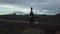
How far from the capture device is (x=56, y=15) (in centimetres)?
1472

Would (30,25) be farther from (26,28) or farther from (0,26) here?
(0,26)

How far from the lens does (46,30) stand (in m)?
6.68

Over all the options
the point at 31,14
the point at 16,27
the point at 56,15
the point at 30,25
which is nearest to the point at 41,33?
the point at 30,25

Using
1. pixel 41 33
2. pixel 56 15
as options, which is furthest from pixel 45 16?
pixel 41 33

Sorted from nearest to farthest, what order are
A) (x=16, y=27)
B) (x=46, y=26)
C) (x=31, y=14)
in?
(x=46, y=26) → (x=16, y=27) → (x=31, y=14)

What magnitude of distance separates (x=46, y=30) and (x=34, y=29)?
0.54 m

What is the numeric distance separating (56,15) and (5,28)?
833 centimetres

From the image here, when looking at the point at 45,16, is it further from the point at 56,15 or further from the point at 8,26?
the point at 8,26

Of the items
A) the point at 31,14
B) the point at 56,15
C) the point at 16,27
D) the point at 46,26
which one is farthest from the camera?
the point at 56,15

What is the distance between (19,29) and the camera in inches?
278

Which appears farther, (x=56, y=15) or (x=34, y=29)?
(x=56, y=15)

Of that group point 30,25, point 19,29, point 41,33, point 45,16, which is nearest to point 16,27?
point 19,29

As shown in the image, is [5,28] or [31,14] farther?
[31,14]

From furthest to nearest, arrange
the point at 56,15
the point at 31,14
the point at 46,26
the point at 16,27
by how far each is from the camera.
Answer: the point at 56,15 < the point at 31,14 < the point at 16,27 < the point at 46,26
